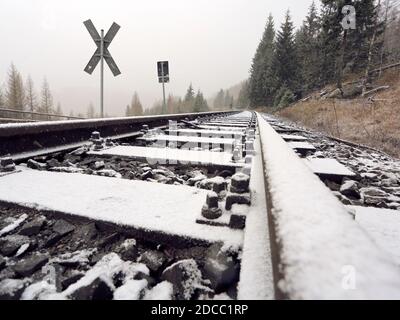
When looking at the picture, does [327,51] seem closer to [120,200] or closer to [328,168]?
[328,168]

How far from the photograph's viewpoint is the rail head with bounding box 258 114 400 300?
0.42 m

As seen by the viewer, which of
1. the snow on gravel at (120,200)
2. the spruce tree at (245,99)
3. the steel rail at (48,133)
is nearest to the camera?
the snow on gravel at (120,200)

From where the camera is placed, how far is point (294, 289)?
1.42ft

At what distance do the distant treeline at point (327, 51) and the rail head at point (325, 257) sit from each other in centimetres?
2591

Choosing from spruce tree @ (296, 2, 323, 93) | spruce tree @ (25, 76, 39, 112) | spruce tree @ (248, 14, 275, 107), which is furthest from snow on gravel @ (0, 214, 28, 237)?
spruce tree @ (25, 76, 39, 112)

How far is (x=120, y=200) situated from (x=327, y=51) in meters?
34.9

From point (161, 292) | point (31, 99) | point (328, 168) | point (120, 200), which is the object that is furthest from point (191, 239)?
point (31, 99)

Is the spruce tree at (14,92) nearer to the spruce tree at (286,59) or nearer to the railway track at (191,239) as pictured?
the spruce tree at (286,59)

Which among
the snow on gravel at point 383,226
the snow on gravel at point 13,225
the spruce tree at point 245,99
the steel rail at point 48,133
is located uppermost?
the spruce tree at point 245,99

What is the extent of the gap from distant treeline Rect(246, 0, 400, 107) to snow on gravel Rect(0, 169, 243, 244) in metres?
25.5

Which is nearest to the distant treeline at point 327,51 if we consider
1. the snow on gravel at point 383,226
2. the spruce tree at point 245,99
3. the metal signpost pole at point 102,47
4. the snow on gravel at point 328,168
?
the spruce tree at point 245,99

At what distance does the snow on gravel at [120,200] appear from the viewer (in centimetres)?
106
